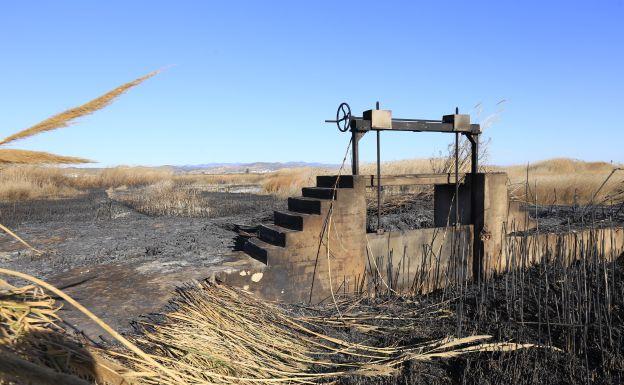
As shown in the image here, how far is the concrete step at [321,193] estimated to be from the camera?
20.2 ft

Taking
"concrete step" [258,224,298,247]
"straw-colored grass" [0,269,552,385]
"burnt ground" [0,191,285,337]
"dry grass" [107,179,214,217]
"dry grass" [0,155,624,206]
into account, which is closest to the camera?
"straw-colored grass" [0,269,552,385]

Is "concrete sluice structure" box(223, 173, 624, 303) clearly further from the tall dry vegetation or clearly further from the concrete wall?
the tall dry vegetation

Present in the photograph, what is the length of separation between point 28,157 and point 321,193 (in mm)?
5347

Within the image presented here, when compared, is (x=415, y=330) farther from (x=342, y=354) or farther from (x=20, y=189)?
(x=20, y=189)

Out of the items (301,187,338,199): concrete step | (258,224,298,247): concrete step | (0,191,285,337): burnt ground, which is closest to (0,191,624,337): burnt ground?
(0,191,285,337): burnt ground

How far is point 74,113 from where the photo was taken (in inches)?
46.9

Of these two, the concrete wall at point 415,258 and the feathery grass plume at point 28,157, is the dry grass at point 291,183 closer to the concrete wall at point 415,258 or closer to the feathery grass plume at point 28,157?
the concrete wall at point 415,258

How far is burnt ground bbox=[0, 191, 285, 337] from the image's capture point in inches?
180

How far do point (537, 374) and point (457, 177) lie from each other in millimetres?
3689

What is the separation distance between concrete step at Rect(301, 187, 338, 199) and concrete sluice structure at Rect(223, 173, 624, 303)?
14 mm

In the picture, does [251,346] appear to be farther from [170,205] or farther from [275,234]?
[170,205]

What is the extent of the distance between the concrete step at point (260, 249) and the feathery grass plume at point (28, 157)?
14.8ft

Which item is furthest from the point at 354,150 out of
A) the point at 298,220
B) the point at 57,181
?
the point at 57,181

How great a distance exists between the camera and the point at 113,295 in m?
4.69
